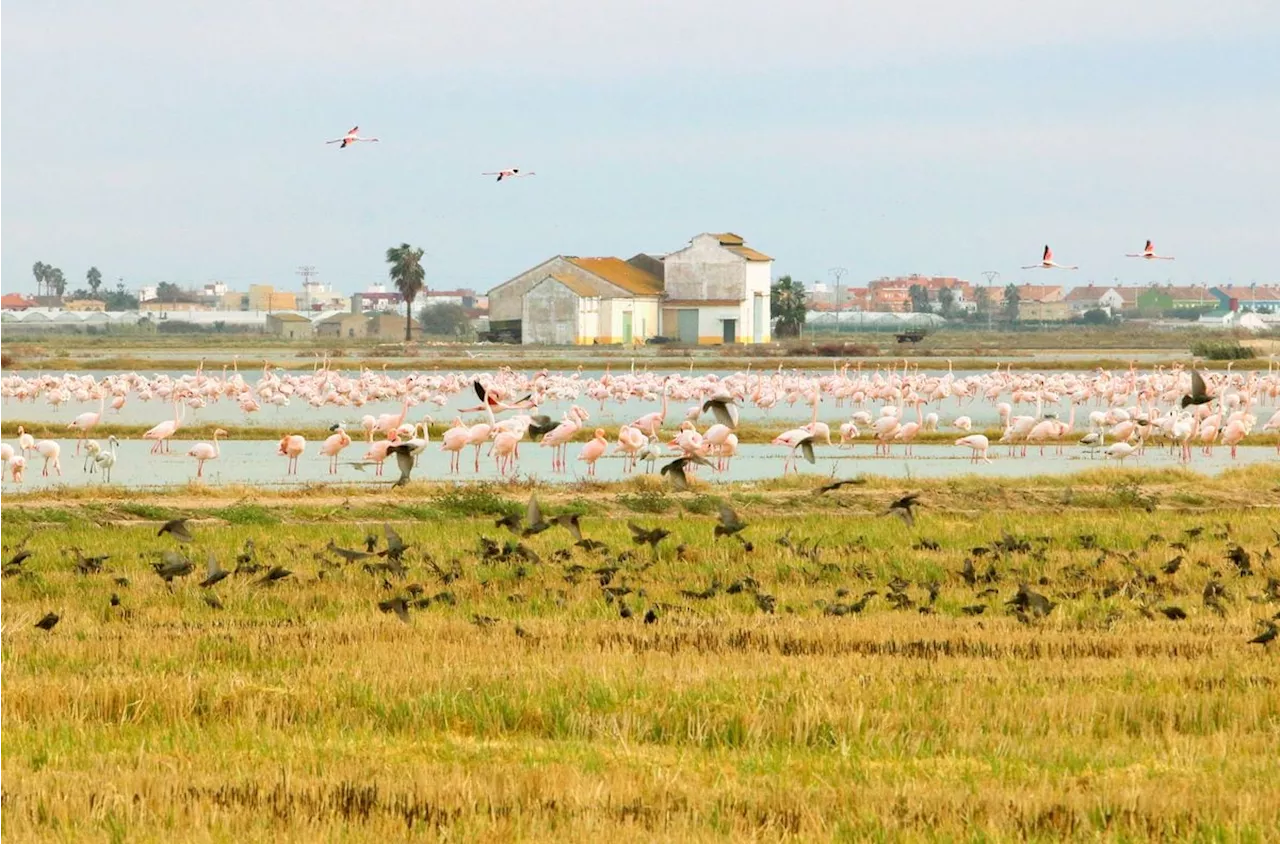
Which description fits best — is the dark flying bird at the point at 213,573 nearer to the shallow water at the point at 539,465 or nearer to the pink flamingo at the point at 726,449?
the shallow water at the point at 539,465

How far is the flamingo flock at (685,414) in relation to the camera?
28.9 meters

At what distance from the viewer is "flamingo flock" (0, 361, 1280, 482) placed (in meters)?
28.9

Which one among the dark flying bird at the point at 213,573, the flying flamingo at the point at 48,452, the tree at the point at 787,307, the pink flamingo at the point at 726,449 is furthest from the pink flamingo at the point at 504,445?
the tree at the point at 787,307

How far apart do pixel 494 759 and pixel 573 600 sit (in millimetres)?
5574

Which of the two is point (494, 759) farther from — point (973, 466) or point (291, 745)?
point (973, 466)

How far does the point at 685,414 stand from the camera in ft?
147

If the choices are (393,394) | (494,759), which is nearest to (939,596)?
(494,759)

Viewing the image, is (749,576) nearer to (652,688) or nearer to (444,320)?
(652,688)

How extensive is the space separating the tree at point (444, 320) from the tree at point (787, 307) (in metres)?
44.0

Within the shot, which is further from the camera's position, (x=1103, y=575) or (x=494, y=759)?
(x=1103, y=575)

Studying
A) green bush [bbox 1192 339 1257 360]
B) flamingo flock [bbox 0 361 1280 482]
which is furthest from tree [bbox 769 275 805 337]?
flamingo flock [bbox 0 361 1280 482]

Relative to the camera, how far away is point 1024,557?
15914 millimetres

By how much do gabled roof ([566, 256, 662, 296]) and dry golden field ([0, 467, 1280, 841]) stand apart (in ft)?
271

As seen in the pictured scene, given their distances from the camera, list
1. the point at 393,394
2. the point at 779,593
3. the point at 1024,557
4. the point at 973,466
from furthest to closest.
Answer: the point at 393,394 < the point at 973,466 < the point at 1024,557 < the point at 779,593
